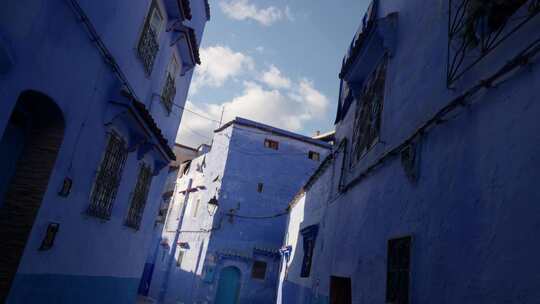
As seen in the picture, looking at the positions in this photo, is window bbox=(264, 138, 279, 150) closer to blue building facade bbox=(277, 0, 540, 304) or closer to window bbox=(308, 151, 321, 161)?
window bbox=(308, 151, 321, 161)

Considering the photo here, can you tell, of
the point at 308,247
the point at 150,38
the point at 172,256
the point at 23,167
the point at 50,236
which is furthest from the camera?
the point at 172,256

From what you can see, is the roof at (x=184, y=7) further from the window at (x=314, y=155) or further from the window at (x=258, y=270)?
the window at (x=314, y=155)

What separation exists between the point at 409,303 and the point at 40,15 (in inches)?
201

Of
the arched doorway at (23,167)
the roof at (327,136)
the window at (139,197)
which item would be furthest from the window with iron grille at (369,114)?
the roof at (327,136)

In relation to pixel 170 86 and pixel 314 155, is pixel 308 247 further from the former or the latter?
pixel 314 155

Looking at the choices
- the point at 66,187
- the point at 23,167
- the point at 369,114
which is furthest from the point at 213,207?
the point at 23,167

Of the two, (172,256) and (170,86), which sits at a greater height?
(170,86)

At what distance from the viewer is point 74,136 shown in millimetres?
5605

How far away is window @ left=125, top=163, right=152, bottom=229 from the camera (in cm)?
908

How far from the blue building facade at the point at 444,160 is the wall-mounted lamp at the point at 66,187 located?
4.56 metres

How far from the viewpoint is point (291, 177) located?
23125mm

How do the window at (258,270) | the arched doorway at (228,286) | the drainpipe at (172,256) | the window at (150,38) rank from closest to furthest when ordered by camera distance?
1. the window at (150,38)
2. the arched doorway at (228,286)
3. the window at (258,270)
4. the drainpipe at (172,256)

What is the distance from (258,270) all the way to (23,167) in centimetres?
1703

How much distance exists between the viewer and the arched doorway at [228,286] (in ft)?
66.3
